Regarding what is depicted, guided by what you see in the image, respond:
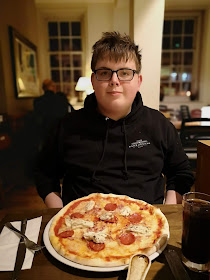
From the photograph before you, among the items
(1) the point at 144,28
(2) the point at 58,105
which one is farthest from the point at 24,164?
(1) the point at 144,28

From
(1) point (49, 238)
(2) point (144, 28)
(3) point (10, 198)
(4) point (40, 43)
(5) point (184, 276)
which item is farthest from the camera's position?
(4) point (40, 43)

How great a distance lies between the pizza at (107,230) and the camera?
0.71m

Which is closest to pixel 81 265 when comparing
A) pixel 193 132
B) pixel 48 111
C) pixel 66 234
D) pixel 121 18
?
pixel 66 234

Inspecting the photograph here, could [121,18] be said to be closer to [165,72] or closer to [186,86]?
[165,72]

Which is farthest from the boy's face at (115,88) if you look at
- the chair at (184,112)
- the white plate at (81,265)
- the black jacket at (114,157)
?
the chair at (184,112)

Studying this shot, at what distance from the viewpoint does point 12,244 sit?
773mm

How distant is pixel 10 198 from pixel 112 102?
243cm

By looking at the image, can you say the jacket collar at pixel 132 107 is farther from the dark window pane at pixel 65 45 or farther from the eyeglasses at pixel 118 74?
the dark window pane at pixel 65 45

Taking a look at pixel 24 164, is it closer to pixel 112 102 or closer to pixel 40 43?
pixel 112 102

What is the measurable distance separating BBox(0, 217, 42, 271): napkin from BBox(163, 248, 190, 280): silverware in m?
0.40

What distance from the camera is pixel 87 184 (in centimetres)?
121

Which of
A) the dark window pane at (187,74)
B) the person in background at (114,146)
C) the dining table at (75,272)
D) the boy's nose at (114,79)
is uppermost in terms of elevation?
the dark window pane at (187,74)

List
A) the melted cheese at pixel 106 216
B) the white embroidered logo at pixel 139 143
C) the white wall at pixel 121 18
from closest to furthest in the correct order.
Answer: the melted cheese at pixel 106 216 → the white embroidered logo at pixel 139 143 → the white wall at pixel 121 18

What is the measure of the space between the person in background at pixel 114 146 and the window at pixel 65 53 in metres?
5.38
